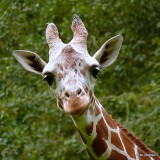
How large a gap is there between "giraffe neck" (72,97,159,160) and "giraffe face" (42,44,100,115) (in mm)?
184

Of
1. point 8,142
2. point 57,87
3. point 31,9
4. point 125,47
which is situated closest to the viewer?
point 57,87

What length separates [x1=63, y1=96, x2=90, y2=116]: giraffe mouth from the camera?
4.39m

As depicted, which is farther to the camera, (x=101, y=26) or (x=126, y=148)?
(x=101, y=26)

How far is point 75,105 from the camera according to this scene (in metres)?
4.39

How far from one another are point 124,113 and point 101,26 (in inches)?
51.9

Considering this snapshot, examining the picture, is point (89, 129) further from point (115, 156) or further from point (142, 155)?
point (142, 155)

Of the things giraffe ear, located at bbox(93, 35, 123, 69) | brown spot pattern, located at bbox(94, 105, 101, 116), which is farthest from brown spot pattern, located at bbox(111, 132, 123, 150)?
giraffe ear, located at bbox(93, 35, 123, 69)

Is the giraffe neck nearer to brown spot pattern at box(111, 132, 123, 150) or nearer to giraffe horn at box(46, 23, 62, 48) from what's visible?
brown spot pattern at box(111, 132, 123, 150)

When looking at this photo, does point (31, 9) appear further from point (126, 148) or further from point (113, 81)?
point (126, 148)

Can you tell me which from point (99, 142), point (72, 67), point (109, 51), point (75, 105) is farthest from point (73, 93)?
point (109, 51)

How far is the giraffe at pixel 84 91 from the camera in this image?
450cm

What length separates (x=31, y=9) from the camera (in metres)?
7.68

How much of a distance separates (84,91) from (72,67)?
0.21 metres

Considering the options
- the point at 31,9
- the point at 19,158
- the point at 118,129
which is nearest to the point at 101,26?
the point at 31,9
